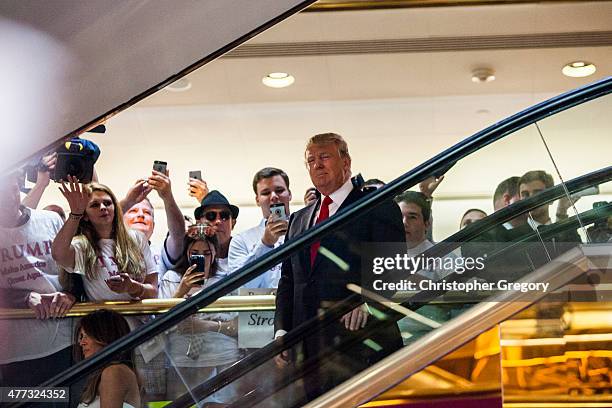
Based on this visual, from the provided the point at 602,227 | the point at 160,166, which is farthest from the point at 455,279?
the point at 160,166

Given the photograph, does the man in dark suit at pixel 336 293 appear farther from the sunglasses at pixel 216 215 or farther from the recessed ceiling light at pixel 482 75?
the recessed ceiling light at pixel 482 75

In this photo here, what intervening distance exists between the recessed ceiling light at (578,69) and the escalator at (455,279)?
0.56 meters

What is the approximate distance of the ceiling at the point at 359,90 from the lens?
348 cm

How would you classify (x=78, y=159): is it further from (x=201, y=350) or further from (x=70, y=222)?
(x=201, y=350)

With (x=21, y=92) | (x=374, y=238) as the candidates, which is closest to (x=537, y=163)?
(x=374, y=238)

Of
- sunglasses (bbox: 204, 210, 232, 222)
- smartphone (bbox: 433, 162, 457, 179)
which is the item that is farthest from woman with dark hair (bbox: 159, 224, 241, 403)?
smartphone (bbox: 433, 162, 457, 179)

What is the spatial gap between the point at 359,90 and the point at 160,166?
0.92 meters

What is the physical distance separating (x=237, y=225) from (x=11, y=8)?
135 cm

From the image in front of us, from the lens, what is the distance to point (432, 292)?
9.00ft

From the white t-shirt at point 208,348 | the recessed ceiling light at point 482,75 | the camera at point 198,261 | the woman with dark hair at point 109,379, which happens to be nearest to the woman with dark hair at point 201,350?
the white t-shirt at point 208,348

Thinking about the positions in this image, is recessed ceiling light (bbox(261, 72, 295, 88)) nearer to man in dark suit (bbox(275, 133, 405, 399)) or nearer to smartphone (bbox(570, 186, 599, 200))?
man in dark suit (bbox(275, 133, 405, 399))

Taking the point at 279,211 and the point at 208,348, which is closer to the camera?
the point at 208,348

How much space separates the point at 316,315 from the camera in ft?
9.18

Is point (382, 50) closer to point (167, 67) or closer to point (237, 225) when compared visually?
point (237, 225)
